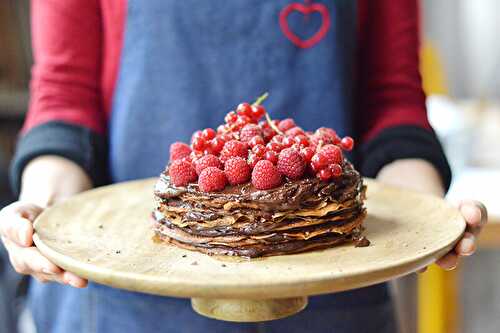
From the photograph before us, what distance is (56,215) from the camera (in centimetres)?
111

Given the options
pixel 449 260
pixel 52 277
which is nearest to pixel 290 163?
pixel 449 260

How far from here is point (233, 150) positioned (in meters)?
1.05

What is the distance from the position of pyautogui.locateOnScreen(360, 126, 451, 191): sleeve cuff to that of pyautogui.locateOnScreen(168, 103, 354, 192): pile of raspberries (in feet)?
0.97

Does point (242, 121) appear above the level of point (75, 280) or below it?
above

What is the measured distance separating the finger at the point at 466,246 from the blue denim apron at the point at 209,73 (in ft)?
1.30

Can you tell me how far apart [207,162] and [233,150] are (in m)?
0.05

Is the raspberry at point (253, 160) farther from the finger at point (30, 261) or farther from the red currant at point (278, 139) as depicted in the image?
the finger at point (30, 261)

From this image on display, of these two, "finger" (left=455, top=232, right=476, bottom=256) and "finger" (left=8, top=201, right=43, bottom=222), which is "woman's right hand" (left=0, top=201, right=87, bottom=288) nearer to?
"finger" (left=8, top=201, right=43, bottom=222)

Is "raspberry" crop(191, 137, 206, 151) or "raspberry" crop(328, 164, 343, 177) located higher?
"raspberry" crop(191, 137, 206, 151)

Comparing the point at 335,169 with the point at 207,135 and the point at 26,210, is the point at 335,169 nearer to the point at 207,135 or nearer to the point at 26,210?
the point at 207,135

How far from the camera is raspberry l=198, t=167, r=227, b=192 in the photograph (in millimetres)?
1018

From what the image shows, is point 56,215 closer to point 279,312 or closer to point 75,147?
point 75,147

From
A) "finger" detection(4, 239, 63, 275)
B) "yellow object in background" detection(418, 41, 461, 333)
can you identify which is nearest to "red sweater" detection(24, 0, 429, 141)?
"finger" detection(4, 239, 63, 275)

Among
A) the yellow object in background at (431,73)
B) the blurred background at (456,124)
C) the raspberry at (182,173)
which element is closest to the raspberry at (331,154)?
the raspberry at (182,173)
